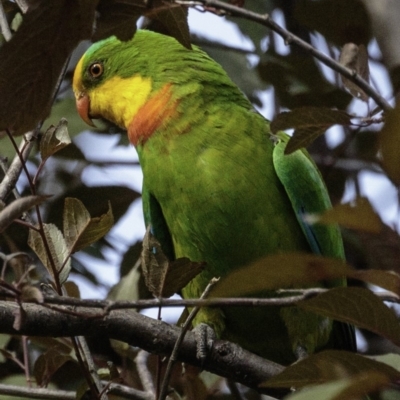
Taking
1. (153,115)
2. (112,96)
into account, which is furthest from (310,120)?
(112,96)

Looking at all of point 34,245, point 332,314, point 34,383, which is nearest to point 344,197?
point 34,383

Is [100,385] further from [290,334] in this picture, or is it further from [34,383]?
[290,334]

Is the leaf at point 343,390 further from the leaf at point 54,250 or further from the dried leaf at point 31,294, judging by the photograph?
the leaf at point 54,250

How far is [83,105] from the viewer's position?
9.95 ft

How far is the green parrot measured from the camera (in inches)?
100

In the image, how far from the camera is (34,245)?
5.71ft

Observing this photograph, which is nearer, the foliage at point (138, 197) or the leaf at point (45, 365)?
the foliage at point (138, 197)

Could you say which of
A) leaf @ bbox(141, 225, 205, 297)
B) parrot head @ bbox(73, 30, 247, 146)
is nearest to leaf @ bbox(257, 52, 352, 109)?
parrot head @ bbox(73, 30, 247, 146)

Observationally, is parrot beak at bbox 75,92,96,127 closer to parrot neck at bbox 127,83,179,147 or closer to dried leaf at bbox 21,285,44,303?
parrot neck at bbox 127,83,179,147

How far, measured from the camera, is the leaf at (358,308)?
1.24 meters

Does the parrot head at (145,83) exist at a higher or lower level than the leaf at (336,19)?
lower

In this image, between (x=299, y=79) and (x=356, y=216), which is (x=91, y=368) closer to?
(x=356, y=216)

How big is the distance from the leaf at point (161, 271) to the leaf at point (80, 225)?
130mm

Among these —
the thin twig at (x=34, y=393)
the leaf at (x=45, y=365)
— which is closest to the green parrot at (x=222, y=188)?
the leaf at (x=45, y=365)
